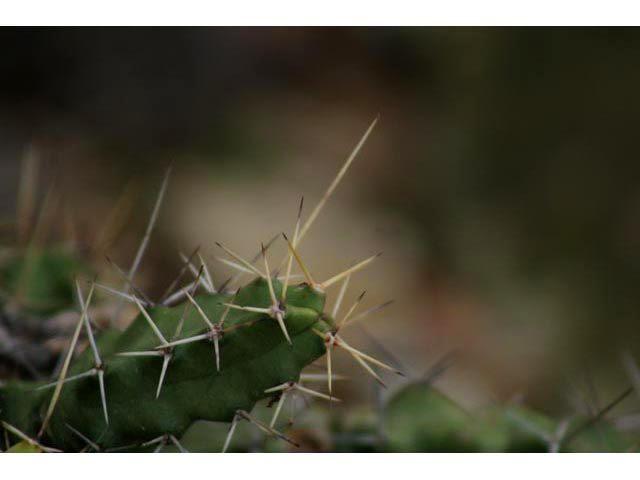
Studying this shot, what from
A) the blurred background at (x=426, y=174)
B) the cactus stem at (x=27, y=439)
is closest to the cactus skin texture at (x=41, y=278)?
the cactus stem at (x=27, y=439)

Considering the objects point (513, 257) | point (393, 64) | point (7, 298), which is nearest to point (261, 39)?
point (393, 64)

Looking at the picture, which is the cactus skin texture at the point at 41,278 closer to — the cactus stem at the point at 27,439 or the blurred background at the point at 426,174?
the cactus stem at the point at 27,439

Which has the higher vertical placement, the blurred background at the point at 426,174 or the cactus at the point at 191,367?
the cactus at the point at 191,367

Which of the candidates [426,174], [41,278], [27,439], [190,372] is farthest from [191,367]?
[426,174]

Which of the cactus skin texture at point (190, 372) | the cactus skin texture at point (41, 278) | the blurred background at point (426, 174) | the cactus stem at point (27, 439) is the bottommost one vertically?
the blurred background at point (426, 174)

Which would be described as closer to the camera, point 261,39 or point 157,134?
point 157,134

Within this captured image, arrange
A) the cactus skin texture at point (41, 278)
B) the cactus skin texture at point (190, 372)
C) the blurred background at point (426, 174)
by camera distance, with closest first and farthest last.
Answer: the cactus skin texture at point (190, 372), the cactus skin texture at point (41, 278), the blurred background at point (426, 174)

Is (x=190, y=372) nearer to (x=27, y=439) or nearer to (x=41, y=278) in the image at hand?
(x=27, y=439)

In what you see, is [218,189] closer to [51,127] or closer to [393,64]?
[51,127]
